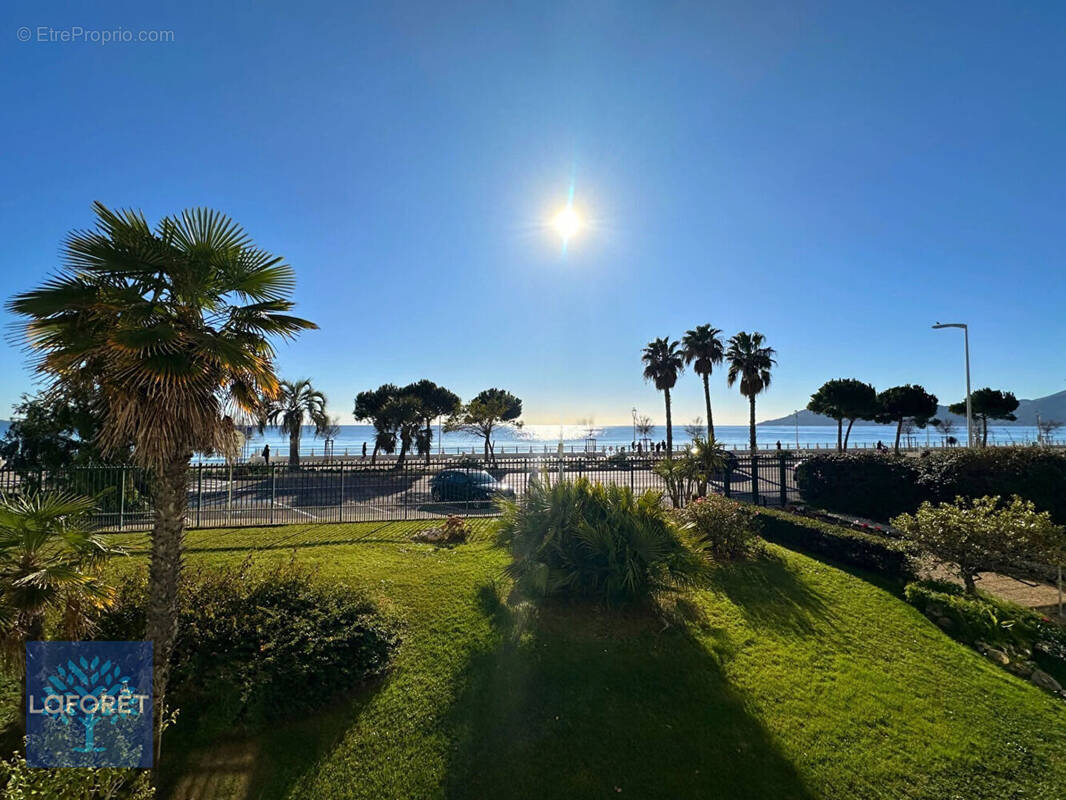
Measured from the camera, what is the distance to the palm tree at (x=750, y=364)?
33.0 m

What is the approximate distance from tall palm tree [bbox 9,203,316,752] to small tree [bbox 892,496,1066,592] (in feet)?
35.8

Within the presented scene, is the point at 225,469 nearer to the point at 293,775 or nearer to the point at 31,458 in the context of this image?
the point at 31,458

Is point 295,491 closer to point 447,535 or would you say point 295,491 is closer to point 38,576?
point 447,535

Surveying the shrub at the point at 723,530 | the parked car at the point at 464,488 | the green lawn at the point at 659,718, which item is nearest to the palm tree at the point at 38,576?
the green lawn at the point at 659,718

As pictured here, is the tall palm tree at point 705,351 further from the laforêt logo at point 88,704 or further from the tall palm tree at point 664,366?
the laforêt logo at point 88,704

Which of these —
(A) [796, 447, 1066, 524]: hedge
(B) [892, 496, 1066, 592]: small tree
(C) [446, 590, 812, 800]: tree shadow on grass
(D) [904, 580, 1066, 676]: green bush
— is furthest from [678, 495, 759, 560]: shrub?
(A) [796, 447, 1066, 524]: hedge

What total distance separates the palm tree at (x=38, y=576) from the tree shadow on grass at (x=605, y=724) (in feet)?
11.2

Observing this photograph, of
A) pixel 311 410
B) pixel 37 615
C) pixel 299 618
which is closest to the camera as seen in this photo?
pixel 37 615

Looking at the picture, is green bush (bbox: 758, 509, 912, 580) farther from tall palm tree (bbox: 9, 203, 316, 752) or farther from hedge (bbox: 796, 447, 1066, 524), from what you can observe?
tall palm tree (bbox: 9, 203, 316, 752)

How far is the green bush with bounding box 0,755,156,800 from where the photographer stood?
2.29 m

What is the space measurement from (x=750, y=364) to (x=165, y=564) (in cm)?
3572

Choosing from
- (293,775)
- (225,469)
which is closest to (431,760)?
(293,775)

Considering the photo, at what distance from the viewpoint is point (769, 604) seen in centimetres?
691

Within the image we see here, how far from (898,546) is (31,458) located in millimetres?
22147
